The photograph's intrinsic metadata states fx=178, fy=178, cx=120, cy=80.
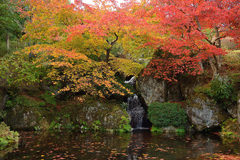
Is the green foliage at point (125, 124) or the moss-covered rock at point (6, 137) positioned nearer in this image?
the moss-covered rock at point (6, 137)

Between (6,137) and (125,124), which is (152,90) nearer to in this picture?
(125,124)

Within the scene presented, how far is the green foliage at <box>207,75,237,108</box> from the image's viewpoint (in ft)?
33.8

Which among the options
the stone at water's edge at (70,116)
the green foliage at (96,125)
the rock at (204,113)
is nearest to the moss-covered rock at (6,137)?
the stone at water's edge at (70,116)

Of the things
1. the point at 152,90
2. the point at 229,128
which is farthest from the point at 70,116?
→ the point at 229,128

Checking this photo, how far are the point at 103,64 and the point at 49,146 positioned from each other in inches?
268

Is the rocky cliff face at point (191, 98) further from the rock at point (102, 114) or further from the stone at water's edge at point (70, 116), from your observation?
the stone at water's edge at point (70, 116)

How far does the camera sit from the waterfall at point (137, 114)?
1399cm

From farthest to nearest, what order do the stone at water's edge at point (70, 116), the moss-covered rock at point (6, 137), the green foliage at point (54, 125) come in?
the green foliage at point (54, 125), the stone at water's edge at point (70, 116), the moss-covered rock at point (6, 137)

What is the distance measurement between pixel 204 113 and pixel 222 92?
1714 mm

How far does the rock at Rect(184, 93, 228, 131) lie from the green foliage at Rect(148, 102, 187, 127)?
54 centimetres

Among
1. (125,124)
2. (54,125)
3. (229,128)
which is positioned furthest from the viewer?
(54,125)

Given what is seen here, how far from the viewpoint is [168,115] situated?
11.7 meters

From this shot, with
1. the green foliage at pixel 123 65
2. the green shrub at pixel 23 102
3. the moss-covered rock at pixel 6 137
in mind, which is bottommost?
the moss-covered rock at pixel 6 137

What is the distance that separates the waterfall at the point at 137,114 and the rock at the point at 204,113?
12.1 feet
